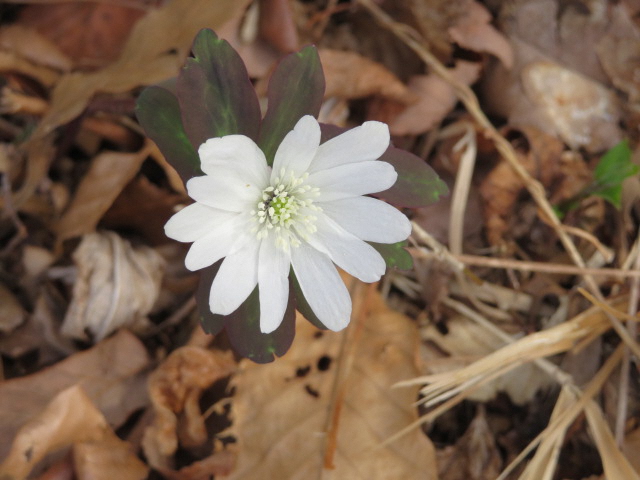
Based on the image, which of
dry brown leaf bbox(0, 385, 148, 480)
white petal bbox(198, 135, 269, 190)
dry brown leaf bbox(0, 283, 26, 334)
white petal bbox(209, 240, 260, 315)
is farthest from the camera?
dry brown leaf bbox(0, 283, 26, 334)

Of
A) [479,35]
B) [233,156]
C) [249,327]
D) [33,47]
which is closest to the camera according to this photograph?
[233,156]

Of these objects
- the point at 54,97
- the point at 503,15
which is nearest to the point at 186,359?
the point at 54,97

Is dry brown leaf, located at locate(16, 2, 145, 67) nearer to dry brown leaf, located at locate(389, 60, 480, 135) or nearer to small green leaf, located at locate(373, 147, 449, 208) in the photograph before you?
dry brown leaf, located at locate(389, 60, 480, 135)

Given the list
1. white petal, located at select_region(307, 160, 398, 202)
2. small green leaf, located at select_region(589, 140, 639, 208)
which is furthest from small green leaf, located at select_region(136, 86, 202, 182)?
small green leaf, located at select_region(589, 140, 639, 208)

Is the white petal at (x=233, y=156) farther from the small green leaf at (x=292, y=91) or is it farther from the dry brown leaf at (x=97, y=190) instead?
the dry brown leaf at (x=97, y=190)

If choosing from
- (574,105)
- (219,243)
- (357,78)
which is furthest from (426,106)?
(219,243)

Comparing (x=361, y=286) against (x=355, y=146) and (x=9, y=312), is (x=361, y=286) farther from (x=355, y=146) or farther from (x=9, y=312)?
(x=9, y=312)

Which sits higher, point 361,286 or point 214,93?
point 214,93
